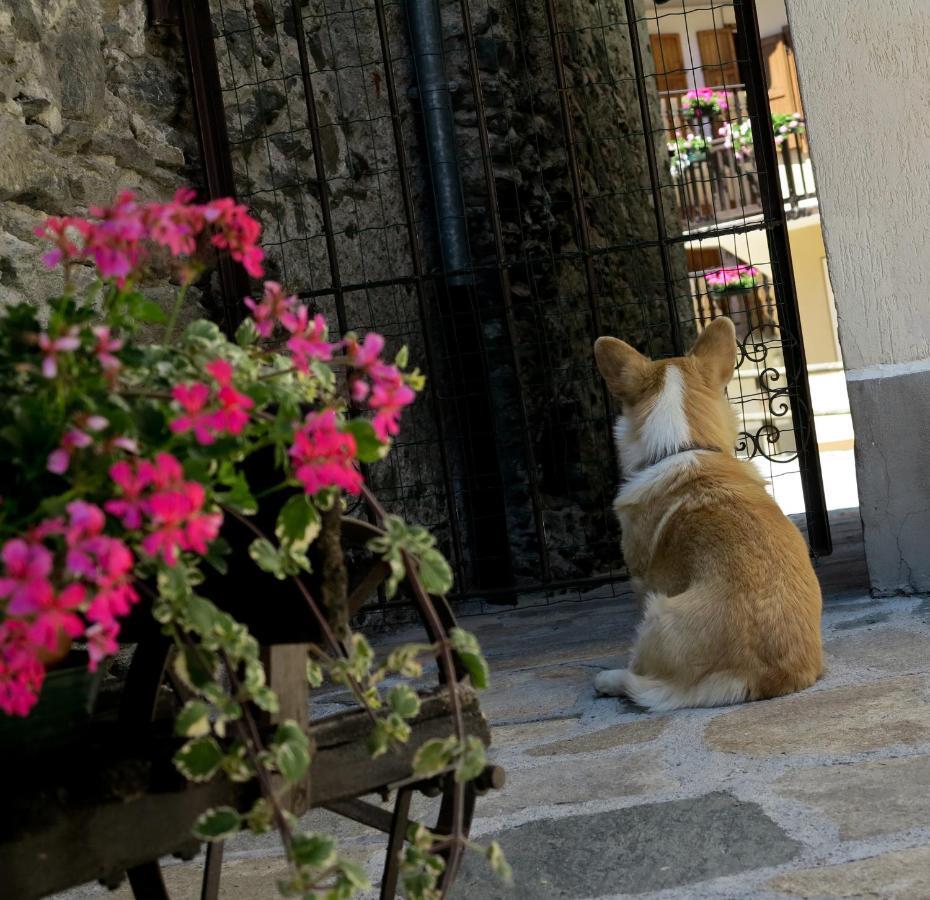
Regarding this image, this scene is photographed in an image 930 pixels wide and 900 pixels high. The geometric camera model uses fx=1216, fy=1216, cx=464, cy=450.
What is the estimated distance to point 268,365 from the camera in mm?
1386

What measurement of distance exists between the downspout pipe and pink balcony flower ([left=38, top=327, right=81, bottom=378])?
193 inches

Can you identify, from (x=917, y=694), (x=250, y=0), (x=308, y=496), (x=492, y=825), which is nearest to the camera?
(x=308, y=496)

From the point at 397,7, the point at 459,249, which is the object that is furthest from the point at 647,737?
the point at 397,7

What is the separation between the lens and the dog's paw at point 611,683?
3.50 metres

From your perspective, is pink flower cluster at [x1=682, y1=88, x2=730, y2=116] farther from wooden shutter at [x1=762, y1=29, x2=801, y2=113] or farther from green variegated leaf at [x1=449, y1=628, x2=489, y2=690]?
wooden shutter at [x1=762, y1=29, x2=801, y2=113]

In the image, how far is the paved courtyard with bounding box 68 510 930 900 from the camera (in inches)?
80.8

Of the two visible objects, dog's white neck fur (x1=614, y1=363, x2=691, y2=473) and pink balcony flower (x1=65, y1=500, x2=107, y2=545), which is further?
dog's white neck fur (x1=614, y1=363, x2=691, y2=473)

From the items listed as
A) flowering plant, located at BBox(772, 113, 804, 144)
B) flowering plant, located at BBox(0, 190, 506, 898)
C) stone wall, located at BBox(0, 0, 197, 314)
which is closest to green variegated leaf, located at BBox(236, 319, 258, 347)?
flowering plant, located at BBox(0, 190, 506, 898)

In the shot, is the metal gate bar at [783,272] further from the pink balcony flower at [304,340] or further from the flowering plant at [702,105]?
the pink balcony flower at [304,340]

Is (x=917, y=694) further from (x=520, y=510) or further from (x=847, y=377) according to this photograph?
(x=520, y=510)

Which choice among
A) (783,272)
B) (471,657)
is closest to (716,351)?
(783,272)

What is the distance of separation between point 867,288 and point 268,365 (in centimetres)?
333

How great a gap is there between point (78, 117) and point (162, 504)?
313 cm

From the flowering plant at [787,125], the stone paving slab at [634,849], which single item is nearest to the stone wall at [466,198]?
the stone paving slab at [634,849]
